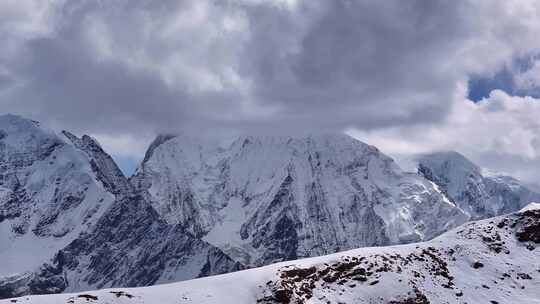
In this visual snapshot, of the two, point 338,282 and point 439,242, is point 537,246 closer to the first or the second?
point 439,242

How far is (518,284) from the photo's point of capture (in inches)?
4464

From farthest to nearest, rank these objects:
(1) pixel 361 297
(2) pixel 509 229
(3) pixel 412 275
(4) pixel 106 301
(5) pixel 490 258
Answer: (2) pixel 509 229, (5) pixel 490 258, (3) pixel 412 275, (1) pixel 361 297, (4) pixel 106 301

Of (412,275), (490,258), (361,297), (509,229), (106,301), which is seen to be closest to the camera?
(106,301)

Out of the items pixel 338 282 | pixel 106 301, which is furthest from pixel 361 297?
pixel 106 301

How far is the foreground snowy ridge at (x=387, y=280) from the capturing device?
100438 mm

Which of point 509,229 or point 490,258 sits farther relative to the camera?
point 509,229

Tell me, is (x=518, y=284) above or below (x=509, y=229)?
below

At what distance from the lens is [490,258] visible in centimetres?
12025

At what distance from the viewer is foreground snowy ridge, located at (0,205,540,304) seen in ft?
330

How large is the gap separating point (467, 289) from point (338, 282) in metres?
17.9

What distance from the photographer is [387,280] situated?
10931cm

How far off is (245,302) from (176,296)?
333 inches

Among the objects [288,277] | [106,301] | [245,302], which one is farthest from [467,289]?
[106,301]

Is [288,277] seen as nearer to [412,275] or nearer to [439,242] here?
[412,275]
